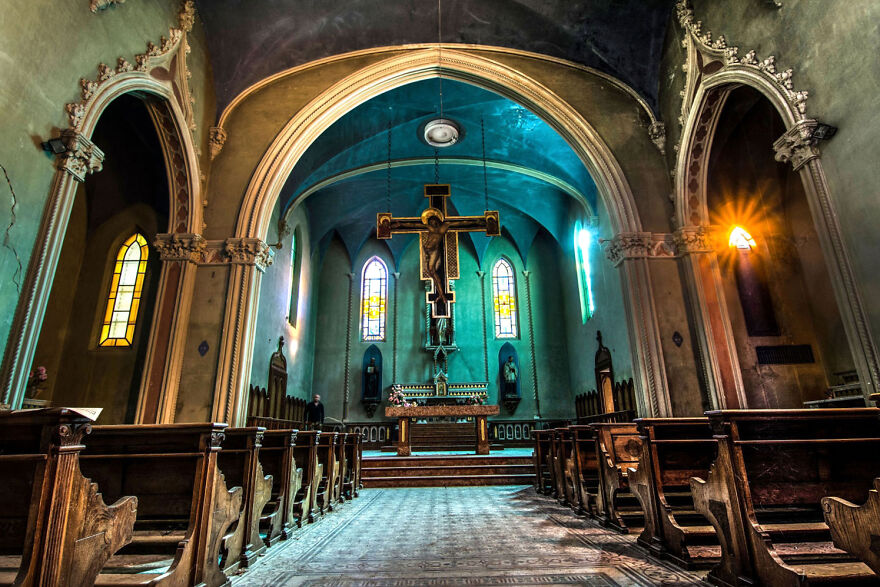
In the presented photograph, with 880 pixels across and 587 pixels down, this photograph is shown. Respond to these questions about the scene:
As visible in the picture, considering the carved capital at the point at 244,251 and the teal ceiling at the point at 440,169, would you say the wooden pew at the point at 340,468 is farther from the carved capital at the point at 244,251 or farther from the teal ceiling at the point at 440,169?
the teal ceiling at the point at 440,169

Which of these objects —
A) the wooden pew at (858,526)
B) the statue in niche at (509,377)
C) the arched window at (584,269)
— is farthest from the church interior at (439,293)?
the arched window at (584,269)

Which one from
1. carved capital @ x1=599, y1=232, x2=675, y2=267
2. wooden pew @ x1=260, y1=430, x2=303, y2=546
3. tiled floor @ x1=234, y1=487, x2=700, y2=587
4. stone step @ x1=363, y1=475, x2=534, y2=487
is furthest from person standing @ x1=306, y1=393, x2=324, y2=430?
carved capital @ x1=599, y1=232, x2=675, y2=267

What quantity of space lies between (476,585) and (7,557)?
2731mm

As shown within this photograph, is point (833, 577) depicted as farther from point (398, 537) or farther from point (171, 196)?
point (171, 196)

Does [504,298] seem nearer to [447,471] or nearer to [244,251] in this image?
[447,471]

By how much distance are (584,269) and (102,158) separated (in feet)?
39.1

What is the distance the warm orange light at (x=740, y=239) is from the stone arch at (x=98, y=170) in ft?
36.2

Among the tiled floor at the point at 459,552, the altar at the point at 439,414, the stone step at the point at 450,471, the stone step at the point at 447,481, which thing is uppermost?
the altar at the point at 439,414

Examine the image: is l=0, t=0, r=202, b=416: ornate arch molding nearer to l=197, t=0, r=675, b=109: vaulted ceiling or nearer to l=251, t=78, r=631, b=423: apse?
l=197, t=0, r=675, b=109: vaulted ceiling

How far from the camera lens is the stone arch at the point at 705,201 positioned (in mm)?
5539

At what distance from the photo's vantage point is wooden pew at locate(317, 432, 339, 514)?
237 inches

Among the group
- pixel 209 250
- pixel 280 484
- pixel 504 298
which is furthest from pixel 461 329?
pixel 280 484

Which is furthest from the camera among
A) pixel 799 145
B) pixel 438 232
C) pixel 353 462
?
pixel 438 232

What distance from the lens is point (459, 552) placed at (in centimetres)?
390
